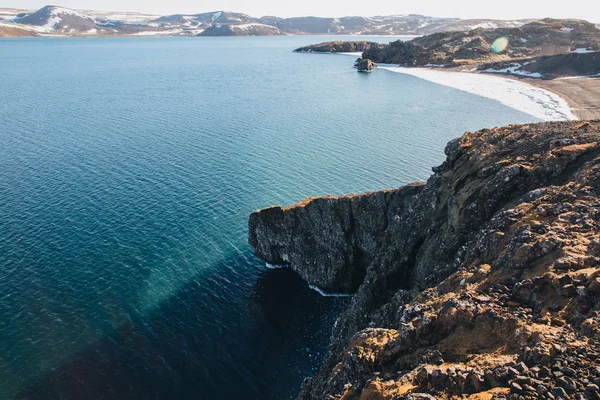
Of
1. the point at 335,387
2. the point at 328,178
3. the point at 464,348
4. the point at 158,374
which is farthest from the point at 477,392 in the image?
the point at 328,178

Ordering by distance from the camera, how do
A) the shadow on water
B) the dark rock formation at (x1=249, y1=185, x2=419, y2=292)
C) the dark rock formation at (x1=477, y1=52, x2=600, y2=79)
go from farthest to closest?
the dark rock formation at (x1=477, y1=52, x2=600, y2=79) < the dark rock formation at (x1=249, y1=185, x2=419, y2=292) < the shadow on water

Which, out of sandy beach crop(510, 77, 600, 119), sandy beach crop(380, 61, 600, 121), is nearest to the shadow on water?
sandy beach crop(380, 61, 600, 121)

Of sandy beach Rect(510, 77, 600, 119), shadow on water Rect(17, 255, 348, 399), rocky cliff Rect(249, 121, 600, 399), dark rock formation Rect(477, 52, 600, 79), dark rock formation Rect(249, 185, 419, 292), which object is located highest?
dark rock formation Rect(477, 52, 600, 79)

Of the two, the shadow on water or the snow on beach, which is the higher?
the snow on beach

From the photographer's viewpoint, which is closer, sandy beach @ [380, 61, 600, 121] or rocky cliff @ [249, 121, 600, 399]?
rocky cliff @ [249, 121, 600, 399]

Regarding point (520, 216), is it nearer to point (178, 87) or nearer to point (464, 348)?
point (464, 348)

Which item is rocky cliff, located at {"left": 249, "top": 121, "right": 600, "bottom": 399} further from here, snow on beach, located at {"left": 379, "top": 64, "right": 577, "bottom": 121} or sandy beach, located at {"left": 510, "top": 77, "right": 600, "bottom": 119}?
sandy beach, located at {"left": 510, "top": 77, "right": 600, "bottom": 119}
